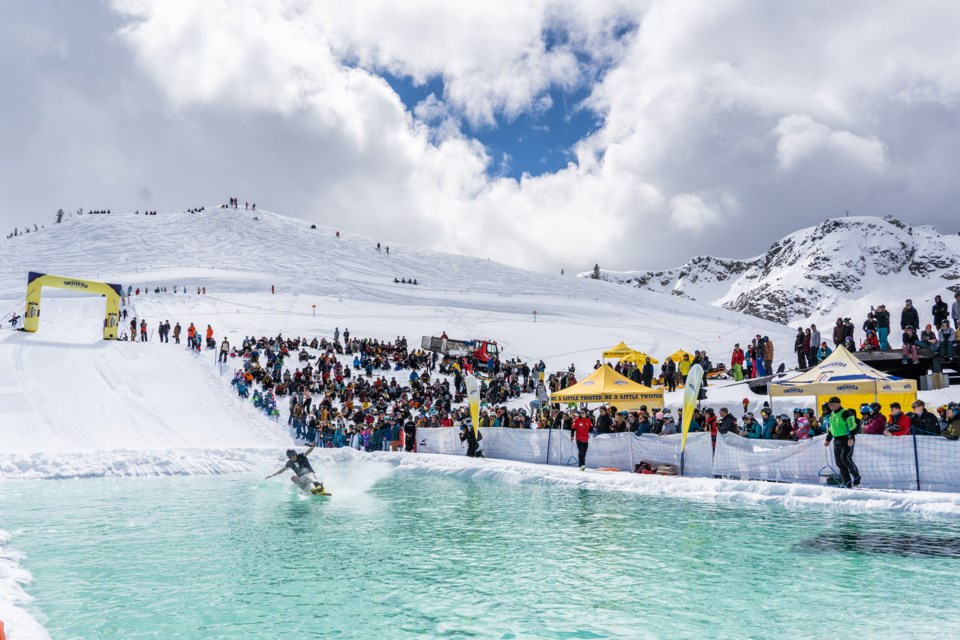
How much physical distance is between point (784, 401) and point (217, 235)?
77799 millimetres

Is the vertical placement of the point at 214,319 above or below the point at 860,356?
above

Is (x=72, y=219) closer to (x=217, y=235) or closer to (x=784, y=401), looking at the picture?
(x=217, y=235)

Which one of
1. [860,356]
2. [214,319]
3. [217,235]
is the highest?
[217,235]

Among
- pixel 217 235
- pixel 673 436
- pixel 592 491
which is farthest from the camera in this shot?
pixel 217 235

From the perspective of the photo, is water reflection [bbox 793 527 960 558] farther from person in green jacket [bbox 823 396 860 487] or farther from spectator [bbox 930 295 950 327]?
spectator [bbox 930 295 950 327]

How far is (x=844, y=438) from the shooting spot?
13.7 metres

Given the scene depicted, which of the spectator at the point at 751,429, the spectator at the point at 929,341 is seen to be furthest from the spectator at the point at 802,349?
the spectator at the point at 751,429

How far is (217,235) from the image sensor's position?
8706 centimetres

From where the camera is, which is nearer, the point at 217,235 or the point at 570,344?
the point at 570,344

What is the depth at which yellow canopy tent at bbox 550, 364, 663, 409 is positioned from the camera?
2181 centimetres

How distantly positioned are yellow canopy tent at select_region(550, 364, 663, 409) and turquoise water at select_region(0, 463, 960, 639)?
7585mm

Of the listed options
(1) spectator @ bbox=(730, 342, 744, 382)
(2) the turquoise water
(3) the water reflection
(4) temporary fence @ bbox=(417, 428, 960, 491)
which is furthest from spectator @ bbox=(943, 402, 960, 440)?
(1) spectator @ bbox=(730, 342, 744, 382)

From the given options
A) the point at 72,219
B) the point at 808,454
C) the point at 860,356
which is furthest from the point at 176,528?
the point at 72,219

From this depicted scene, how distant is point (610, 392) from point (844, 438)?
28.3ft
